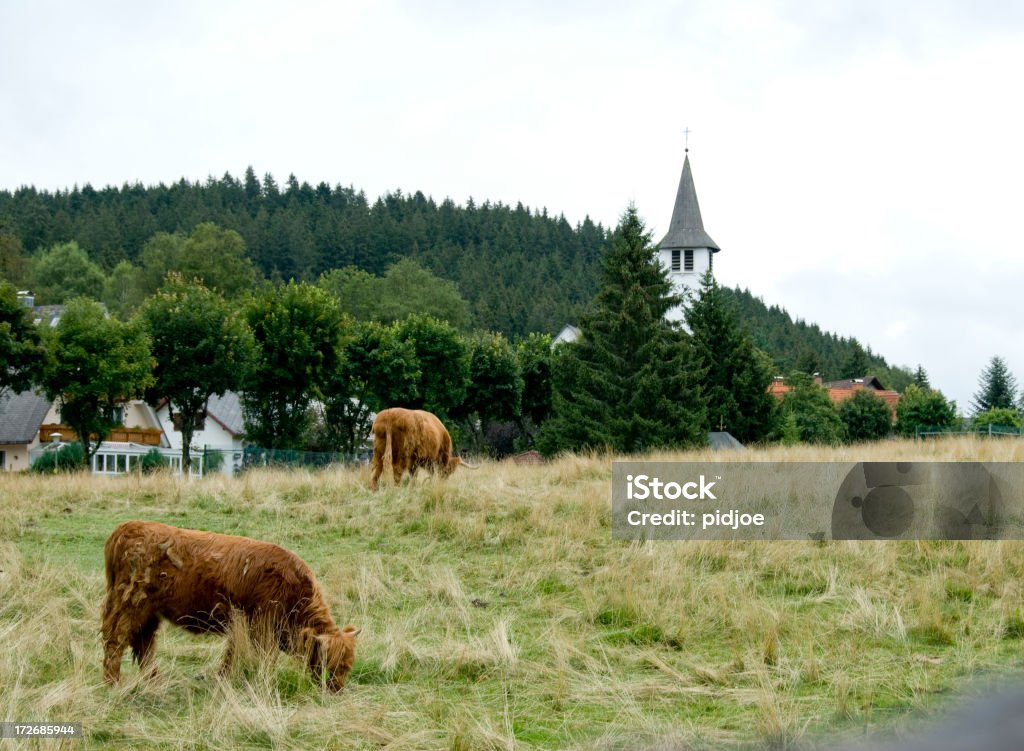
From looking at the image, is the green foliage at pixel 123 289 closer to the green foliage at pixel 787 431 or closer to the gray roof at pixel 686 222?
the gray roof at pixel 686 222

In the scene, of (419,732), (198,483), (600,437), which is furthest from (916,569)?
(600,437)

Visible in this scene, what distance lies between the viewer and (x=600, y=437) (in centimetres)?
4644

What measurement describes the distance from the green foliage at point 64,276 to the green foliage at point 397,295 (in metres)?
27.4

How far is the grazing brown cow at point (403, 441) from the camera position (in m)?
16.3

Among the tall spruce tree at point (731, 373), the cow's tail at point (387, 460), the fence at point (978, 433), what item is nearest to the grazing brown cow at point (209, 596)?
the cow's tail at point (387, 460)

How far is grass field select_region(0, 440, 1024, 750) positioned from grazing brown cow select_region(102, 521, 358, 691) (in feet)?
0.73

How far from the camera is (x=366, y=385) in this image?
53094mm

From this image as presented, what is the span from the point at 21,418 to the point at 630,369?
111 feet

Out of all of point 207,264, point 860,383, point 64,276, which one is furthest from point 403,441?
point 860,383

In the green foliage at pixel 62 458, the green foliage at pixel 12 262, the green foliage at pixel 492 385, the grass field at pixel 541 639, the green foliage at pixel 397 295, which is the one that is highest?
the green foliage at pixel 12 262

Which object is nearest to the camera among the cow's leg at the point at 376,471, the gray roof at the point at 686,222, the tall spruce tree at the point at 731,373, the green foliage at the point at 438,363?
the cow's leg at the point at 376,471

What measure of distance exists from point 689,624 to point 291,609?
11.4ft

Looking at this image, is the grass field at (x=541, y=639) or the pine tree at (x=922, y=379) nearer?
the grass field at (x=541, y=639)

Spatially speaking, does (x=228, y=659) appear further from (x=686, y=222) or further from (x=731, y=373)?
(x=686, y=222)
